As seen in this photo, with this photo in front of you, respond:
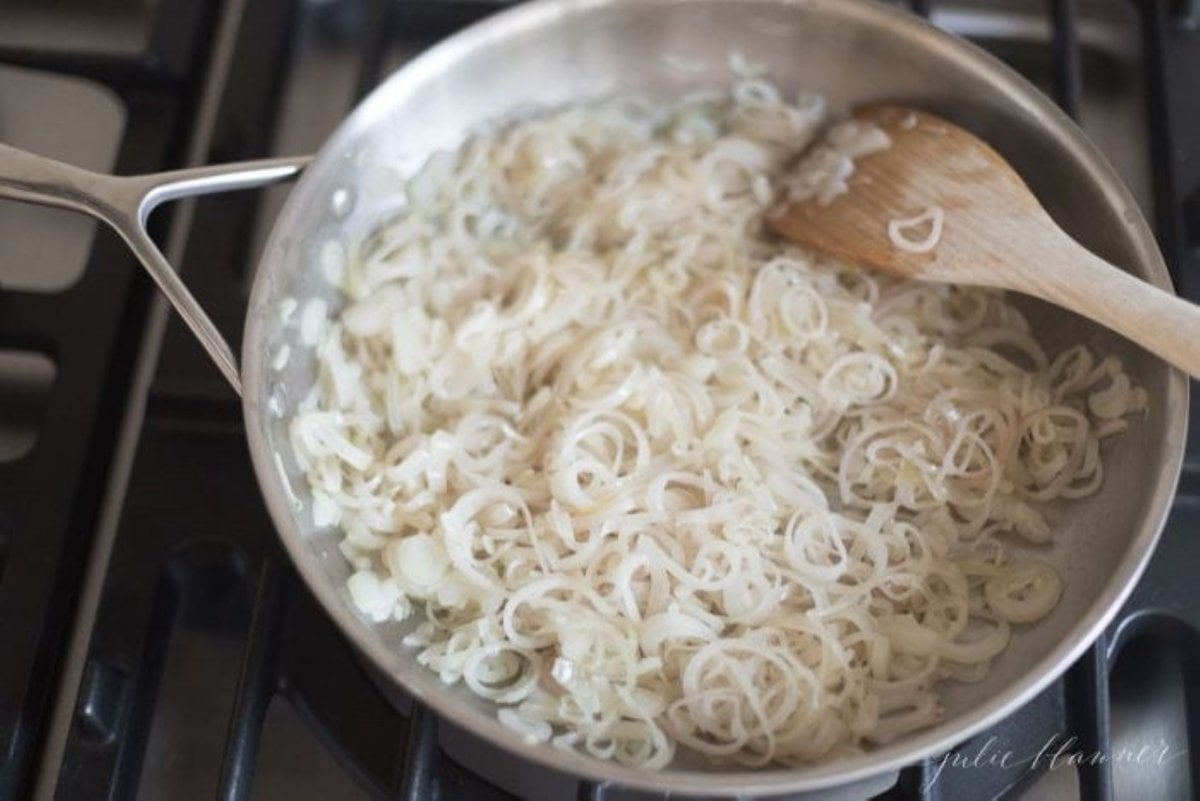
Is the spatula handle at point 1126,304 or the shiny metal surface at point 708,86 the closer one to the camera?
the shiny metal surface at point 708,86

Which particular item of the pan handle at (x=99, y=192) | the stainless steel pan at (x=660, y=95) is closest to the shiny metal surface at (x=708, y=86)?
the stainless steel pan at (x=660, y=95)

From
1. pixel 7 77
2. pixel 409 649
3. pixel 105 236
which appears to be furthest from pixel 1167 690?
pixel 7 77

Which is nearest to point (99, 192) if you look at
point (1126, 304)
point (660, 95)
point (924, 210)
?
point (660, 95)

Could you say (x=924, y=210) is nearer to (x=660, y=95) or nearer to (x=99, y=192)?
(x=660, y=95)

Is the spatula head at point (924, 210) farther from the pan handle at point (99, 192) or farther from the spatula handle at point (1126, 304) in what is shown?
the pan handle at point (99, 192)

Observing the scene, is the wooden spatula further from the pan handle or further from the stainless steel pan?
the pan handle

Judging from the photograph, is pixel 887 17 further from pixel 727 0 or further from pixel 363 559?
pixel 363 559

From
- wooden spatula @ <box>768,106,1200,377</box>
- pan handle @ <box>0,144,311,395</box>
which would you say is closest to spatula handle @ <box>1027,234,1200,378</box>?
wooden spatula @ <box>768,106,1200,377</box>
